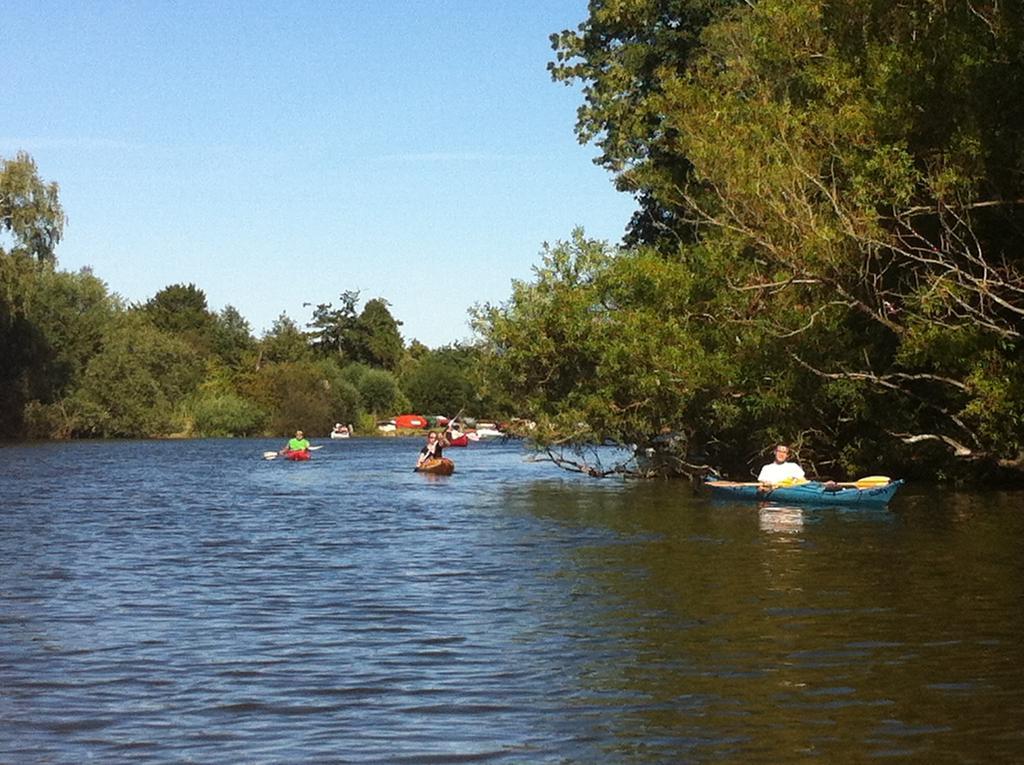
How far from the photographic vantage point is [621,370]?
37.4 m

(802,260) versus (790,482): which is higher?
(802,260)

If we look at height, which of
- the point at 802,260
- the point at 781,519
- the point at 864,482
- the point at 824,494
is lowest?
the point at 781,519

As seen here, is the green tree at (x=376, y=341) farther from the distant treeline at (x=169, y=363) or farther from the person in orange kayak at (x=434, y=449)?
the person in orange kayak at (x=434, y=449)

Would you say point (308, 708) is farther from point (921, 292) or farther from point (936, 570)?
point (921, 292)

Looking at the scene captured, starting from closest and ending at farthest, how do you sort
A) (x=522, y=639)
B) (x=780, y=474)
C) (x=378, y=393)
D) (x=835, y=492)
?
(x=522, y=639)
(x=835, y=492)
(x=780, y=474)
(x=378, y=393)

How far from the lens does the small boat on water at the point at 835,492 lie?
91.8 ft

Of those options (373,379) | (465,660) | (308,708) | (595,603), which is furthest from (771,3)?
(373,379)

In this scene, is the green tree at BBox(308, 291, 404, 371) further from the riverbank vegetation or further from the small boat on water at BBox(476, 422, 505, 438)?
the riverbank vegetation

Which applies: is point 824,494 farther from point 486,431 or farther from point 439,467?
point 486,431

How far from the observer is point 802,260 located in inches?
1081

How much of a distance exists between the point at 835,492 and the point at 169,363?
258 ft

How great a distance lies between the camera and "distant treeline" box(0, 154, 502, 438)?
7306 centimetres

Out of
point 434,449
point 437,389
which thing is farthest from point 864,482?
point 437,389

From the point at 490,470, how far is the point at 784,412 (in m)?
23.7
